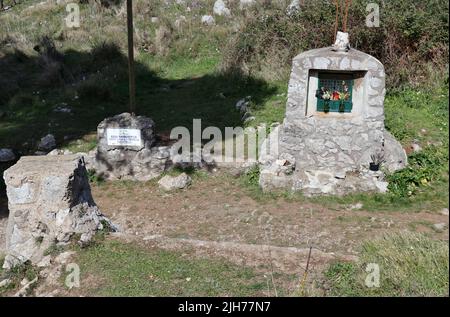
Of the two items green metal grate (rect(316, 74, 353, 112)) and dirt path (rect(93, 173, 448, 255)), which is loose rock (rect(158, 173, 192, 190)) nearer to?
dirt path (rect(93, 173, 448, 255))

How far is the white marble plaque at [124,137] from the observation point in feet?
33.0

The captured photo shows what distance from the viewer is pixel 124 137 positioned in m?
10.1

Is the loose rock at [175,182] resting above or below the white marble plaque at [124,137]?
below

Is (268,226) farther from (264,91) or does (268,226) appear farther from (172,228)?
(264,91)

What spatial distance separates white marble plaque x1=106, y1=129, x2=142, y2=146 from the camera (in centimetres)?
1005

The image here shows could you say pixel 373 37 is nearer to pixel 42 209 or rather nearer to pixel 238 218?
pixel 238 218

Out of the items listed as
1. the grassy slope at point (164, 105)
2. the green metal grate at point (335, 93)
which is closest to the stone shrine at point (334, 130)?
the green metal grate at point (335, 93)

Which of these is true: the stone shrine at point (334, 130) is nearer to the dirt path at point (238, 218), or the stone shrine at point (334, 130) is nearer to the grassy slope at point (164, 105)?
the grassy slope at point (164, 105)

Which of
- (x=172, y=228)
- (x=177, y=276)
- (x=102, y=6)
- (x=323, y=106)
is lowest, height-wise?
(x=172, y=228)

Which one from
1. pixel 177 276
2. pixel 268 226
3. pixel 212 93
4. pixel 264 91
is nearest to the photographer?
pixel 177 276

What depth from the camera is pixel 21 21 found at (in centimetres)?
2334

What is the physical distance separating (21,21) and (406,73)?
19.1 meters

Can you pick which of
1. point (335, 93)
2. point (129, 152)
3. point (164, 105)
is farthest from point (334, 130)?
point (164, 105)
